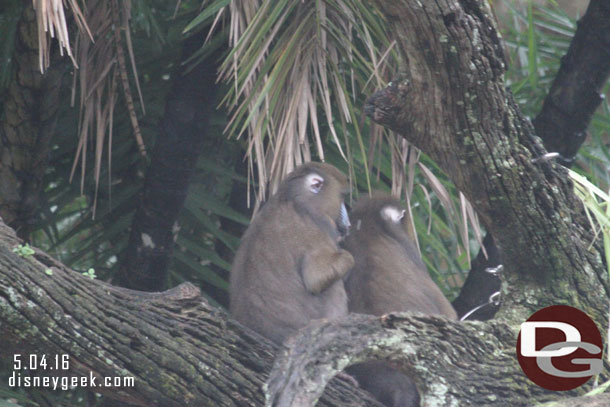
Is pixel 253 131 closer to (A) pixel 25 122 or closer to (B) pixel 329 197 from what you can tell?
(B) pixel 329 197

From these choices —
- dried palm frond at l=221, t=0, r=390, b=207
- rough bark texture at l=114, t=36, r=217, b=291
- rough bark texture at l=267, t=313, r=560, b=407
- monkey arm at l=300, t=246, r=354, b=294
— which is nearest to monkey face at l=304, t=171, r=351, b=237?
dried palm frond at l=221, t=0, r=390, b=207

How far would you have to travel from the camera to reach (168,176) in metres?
4.35

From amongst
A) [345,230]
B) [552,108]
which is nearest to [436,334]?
[345,230]

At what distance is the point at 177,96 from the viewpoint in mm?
4438

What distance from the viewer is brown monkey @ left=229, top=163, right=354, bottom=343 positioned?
3.66 meters

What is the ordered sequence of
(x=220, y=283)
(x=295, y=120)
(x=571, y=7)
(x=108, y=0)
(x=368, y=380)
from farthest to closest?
(x=571, y=7)
(x=220, y=283)
(x=108, y=0)
(x=295, y=120)
(x=368, y=380)

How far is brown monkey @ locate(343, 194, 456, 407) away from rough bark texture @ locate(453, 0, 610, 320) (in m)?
0.62

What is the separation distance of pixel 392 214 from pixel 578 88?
3.41 ft

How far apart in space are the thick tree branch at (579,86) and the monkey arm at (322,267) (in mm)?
1213

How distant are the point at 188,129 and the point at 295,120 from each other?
0.66 m

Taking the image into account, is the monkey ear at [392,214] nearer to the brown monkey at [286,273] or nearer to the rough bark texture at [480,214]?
the brown monkey at [286,273]

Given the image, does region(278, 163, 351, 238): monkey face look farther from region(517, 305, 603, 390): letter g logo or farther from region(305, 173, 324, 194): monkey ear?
region(517, 305, 603, 390): letter g logo

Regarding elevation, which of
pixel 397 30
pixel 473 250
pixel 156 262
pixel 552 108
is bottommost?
pixel 473 250

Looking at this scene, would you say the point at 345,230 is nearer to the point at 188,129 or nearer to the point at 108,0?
the point at 188,129
